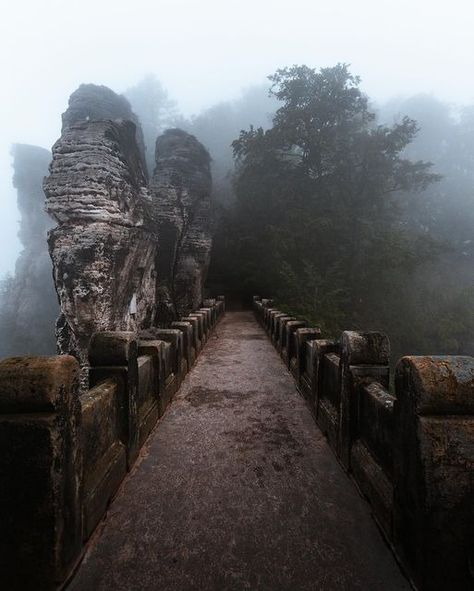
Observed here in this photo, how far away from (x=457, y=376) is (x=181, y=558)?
6.94 ft

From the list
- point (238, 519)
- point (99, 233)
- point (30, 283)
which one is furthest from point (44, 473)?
point (30, 283)

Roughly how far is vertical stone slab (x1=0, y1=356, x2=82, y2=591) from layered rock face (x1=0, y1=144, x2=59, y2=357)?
112 ft

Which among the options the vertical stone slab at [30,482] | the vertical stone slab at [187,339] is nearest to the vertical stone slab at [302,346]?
the vertical stone slab at [187,339]

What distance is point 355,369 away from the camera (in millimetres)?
3145

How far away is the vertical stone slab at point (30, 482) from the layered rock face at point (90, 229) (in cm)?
890

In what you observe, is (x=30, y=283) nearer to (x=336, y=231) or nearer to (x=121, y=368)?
(x=336, y=231)

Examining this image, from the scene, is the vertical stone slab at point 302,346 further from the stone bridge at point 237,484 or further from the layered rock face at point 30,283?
the layered rock face at point 30,283

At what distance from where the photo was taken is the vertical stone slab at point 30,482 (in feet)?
5.69

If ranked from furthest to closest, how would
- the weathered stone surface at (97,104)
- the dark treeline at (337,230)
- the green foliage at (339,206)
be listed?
the weathered stone surface at (97,104) → the green foliage at (339,206) → the dark treeline at (337,230)

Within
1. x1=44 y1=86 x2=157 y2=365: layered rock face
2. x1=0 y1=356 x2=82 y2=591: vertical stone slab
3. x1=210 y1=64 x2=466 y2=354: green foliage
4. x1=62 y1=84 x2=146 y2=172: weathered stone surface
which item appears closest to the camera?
x1=0 y1=356 x2=82 y2=591: vertical stone slab

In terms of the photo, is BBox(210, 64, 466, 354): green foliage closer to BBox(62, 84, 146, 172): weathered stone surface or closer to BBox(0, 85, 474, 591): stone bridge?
BBox(0, 85, 474, 591): stone bridge

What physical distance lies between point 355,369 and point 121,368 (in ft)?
7.58

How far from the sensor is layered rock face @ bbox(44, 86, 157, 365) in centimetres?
994

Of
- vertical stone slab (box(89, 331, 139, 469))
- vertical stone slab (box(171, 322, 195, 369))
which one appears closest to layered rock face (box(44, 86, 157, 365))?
vertical stone slab (box(171, 322, 195, 369))
